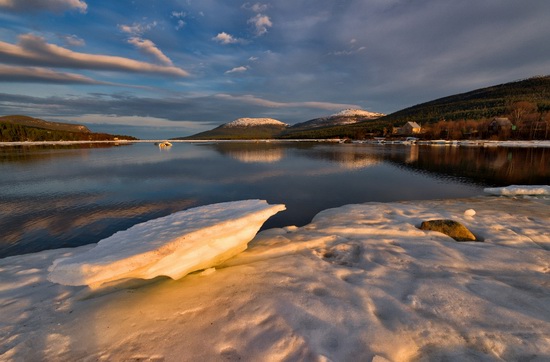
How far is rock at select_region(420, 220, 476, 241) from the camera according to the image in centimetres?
856

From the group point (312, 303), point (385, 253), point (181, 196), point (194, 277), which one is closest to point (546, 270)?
point (385, 253)

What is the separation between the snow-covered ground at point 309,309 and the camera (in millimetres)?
3932

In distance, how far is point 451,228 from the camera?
8.87 meters

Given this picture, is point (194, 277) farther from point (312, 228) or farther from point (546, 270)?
point (546, 270)

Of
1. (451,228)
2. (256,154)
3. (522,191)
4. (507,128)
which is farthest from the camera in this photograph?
(507,128)

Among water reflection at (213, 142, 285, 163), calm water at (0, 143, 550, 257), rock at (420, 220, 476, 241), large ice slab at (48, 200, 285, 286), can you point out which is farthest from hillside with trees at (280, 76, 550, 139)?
large ice slab at (48, 200, 285, 286)

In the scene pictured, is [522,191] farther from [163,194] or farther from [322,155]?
[322,155]

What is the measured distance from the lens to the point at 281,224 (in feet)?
40.1

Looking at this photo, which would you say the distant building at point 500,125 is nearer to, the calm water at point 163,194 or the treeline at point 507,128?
the treeline at point 507,128

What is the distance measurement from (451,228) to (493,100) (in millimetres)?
190239

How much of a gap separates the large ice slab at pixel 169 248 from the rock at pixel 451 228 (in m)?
6.00

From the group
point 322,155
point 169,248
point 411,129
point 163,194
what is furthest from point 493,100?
point 169,248

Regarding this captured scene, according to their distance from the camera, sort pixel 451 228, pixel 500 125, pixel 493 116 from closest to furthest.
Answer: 1. pixel 451 228
2. pixel 500 125
3. pixel 493 116

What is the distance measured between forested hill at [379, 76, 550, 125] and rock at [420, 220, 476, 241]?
14572 centimetres
